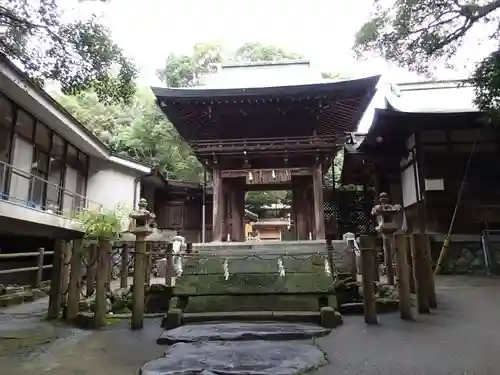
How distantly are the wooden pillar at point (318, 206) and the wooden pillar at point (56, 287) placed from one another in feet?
27.7

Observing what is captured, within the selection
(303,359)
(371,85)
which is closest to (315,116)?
(371,85)

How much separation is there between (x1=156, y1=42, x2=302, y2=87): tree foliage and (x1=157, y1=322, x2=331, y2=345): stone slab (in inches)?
992

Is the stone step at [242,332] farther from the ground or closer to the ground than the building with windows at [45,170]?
closer to the ground

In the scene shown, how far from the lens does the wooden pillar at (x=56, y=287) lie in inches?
285

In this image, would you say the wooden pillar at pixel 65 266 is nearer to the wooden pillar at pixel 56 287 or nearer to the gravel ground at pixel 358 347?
the wooden pillar at pixel 56 287

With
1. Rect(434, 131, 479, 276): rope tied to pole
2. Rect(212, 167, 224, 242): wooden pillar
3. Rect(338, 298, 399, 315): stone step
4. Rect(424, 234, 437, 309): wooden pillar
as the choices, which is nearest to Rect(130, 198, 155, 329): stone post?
Rect(338, 298, 399, 315): stone step

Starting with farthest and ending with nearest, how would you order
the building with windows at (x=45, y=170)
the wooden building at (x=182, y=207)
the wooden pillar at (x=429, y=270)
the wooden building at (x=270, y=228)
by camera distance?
the wooden building at (x=270, y=228) < the wooden building at (x=182, y=207) < the building with windows at (x=45, y=170) < the wooden pillar at (x=429, y=270)

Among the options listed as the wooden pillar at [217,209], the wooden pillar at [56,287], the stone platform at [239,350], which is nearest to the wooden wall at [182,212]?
the wooden pillar at [217,209]

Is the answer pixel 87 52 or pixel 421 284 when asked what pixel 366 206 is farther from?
pixel 87 52

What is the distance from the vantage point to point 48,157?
14.9 metres

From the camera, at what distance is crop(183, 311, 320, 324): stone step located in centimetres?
661

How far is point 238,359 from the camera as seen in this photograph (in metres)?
4.30

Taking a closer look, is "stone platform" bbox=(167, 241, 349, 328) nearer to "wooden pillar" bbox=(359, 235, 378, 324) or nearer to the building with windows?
"wooden pillar" bbox=(359, 235, 378, 324)

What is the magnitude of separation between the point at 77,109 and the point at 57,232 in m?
16.9
